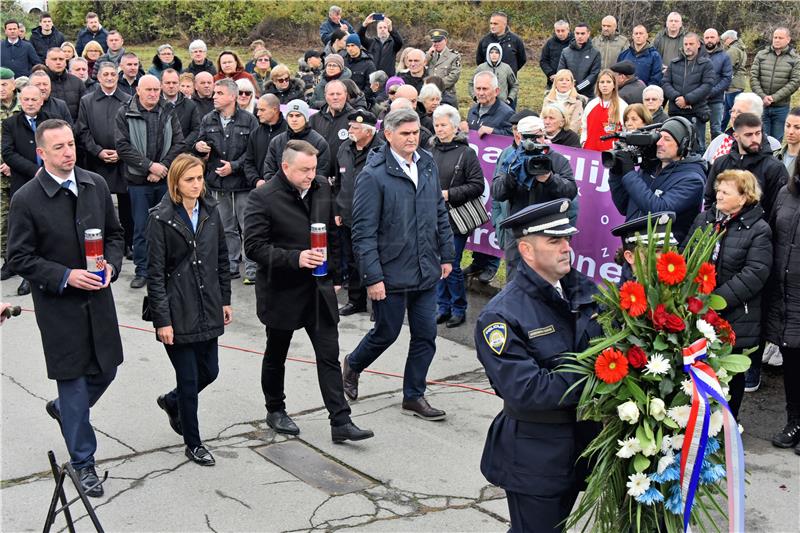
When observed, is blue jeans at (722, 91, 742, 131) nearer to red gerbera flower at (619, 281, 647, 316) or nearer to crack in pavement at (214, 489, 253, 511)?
crack in pavement at (214, 489, 253, 511)

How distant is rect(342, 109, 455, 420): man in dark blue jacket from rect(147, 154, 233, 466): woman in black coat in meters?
1.09

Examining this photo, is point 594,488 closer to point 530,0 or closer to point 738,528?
point 738,528

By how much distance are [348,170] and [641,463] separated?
5.79 meters

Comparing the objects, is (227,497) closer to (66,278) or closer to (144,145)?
(66,278)

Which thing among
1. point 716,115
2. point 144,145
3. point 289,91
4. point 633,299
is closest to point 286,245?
point 633,299

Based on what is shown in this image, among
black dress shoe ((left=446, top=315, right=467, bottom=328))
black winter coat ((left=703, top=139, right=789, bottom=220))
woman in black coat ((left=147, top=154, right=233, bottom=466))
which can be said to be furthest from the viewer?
black dress shoe ((left=446, top=315, right=467, bottom=328))

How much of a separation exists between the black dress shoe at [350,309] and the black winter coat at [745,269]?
4.16 metres

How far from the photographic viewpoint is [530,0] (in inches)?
899

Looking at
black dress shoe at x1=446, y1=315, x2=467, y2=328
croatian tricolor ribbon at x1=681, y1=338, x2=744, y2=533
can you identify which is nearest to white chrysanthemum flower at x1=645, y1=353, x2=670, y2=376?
croatian tricolor ribbon at x1=681, y1=338, x2=744, y2=533

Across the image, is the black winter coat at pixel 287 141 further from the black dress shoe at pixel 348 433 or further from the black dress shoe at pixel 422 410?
the black dress shoe at pixel 348 433

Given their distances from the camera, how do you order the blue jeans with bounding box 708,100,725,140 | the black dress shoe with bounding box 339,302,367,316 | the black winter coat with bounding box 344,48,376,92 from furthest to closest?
the black winter coat with bounding box 344,48,376,92
the blue jeans with bounding box 708,100,725,140
the black dress shoe with bounding box 339,302,367,316

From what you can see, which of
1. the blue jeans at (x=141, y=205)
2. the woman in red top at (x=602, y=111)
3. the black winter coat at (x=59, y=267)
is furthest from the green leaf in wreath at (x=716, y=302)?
the blue jeans at (x=141, y=205)

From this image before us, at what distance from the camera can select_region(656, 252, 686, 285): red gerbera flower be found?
4160 mm

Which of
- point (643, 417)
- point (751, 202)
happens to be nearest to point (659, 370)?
point (643, 417)
